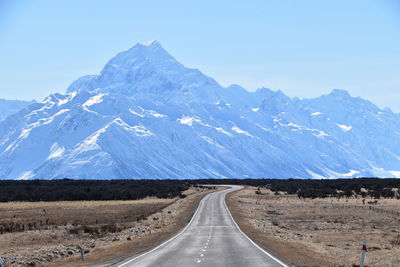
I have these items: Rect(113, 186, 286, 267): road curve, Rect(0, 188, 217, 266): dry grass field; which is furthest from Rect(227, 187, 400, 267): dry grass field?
Rect(0, 188, 217, 266): dry grass field

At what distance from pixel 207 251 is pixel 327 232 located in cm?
2077

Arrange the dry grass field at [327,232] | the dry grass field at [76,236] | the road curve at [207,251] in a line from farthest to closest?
the dry grass field at [76,236]
the dry grass field at [327,232]
the road curve at [207,251]

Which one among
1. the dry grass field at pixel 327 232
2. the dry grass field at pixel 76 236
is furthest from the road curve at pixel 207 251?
the dry grass field at pixel 76 236

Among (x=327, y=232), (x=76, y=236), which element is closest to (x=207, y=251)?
(x=76, y=236)

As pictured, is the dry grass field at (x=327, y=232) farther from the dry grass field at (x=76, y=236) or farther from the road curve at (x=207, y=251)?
the dry grass field at (x=76, y=236)

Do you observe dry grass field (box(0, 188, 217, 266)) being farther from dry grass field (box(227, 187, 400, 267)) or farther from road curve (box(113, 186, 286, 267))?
dry grass field (box(227, 187, 400, 267))

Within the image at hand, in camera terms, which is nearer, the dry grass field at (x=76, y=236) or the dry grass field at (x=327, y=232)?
the dry grass field at (x=327, y=232)

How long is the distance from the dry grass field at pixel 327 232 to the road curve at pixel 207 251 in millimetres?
1272

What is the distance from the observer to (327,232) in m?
50.3

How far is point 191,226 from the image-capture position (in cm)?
5309

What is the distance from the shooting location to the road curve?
1089 inches

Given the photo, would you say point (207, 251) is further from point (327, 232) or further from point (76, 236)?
point (327, 232)

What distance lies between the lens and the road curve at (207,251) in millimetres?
27656

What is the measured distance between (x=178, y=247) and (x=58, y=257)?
743 centimetres
